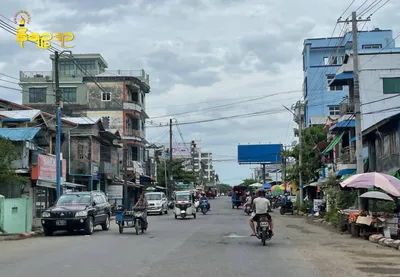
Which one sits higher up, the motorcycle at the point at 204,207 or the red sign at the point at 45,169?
the red sign at the point at 45,169

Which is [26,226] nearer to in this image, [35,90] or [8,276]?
[8,276]

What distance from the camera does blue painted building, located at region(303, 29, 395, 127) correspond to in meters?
58.5

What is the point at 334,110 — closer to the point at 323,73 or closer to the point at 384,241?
the point at 323,73

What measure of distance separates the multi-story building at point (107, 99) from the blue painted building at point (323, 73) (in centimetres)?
2027

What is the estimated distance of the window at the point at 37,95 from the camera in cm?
6309

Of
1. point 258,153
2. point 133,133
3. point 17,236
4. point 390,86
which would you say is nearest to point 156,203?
point 133,133

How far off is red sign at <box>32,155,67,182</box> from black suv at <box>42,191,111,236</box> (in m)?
3.72

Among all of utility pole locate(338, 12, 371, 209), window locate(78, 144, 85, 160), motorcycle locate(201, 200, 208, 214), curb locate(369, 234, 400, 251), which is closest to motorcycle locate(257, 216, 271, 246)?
curb locate(369, 234, 400, 251)

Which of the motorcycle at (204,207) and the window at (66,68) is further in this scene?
the window at (66,68)

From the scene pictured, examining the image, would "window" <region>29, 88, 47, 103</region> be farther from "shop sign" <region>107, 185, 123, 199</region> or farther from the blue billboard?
the blue billboard

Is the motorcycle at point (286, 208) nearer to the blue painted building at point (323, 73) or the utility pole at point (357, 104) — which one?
the blue painted building at point (323, 73)

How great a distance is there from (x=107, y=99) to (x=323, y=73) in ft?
85.6

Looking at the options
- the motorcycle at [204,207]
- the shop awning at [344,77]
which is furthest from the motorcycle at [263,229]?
the motorcycle at [204,207]

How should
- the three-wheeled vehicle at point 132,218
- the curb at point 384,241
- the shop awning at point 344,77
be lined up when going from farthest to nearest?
the shop awning at point 344,77
the three-wheeled vehicle at point 132,218
the curb at point 384,241
